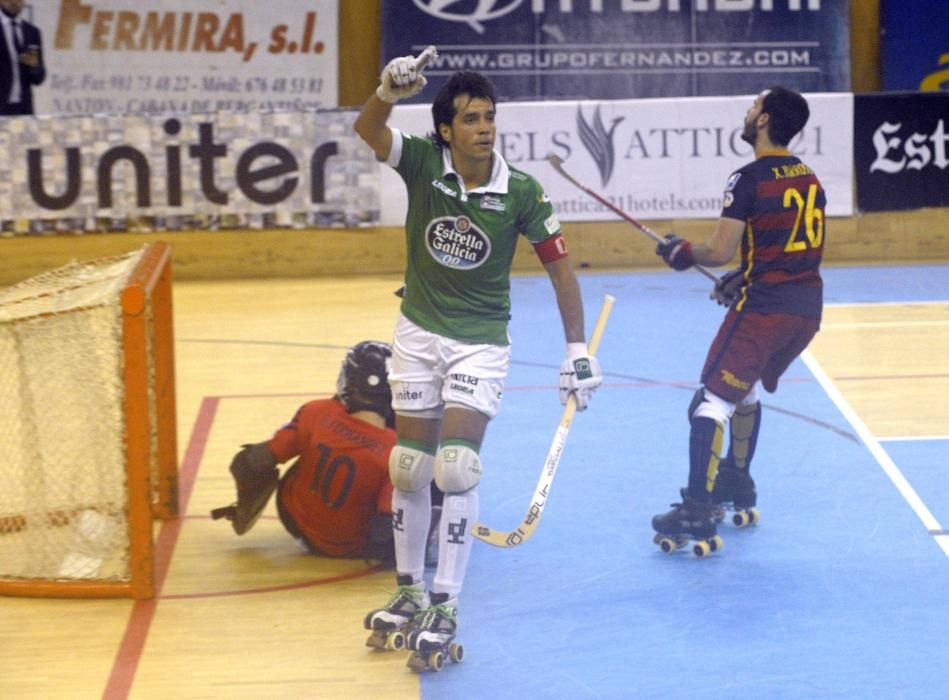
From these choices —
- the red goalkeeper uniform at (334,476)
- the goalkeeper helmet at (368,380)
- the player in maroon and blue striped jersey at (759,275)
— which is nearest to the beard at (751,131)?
the player in maroon and blue striped jersey at (759,275)

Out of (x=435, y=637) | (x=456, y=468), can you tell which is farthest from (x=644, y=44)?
(x=435, y=637)

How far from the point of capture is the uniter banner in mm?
18469

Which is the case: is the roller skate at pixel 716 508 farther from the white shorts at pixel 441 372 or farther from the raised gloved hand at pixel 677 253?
the white shorts at pixel 441 372

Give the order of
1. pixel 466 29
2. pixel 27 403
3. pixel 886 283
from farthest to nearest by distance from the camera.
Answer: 1. pixel 466 29
2. pixel 886 283
3. pixel 27 403

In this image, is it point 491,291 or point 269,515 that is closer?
point 491,291

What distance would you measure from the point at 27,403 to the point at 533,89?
12.4 metres

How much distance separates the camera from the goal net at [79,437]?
6582mm

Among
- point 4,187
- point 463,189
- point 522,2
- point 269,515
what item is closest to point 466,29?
point 522,2

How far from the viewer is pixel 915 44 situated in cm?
1892

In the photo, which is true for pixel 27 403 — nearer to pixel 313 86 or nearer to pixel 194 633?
pixel 194 633

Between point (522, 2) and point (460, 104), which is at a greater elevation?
point (522, 2)

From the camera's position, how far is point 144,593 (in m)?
6.77

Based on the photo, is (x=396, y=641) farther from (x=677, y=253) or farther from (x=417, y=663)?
(x=677, y=253)

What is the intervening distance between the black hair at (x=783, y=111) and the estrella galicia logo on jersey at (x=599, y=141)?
801 cm
